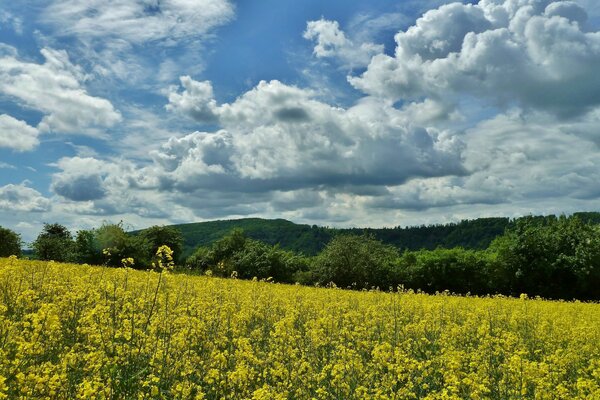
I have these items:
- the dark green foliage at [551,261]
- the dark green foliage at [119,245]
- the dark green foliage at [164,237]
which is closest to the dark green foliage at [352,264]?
the dark green foliage at [551,261]

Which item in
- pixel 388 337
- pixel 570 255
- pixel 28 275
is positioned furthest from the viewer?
pixel 570 255

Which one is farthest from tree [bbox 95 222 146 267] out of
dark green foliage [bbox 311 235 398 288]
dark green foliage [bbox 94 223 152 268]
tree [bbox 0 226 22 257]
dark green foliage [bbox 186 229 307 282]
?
dark green foliage [bbox 311 235 398 288]

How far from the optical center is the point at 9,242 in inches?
2415

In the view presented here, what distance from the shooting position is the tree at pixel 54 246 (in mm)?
54594

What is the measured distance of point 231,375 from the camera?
708cm

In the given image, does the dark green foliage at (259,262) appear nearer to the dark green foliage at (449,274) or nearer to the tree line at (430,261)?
the tree line at (430,261)

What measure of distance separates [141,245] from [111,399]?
53.3 m

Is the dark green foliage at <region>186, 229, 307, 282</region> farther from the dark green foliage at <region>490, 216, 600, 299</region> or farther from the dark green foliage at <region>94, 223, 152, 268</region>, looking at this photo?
the dark green foliage at <region>490, 216, 600, 299</region>

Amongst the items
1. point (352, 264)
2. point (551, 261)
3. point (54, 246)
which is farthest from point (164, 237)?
point (551, 261)

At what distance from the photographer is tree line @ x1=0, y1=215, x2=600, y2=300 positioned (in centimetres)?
5259

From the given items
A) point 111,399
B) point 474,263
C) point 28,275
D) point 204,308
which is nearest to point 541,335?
point 204,308

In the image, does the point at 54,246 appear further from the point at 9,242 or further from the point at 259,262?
the point at 259,262

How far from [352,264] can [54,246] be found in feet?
116

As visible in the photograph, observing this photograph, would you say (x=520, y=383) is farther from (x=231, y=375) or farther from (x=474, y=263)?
(x=474, y=263)
